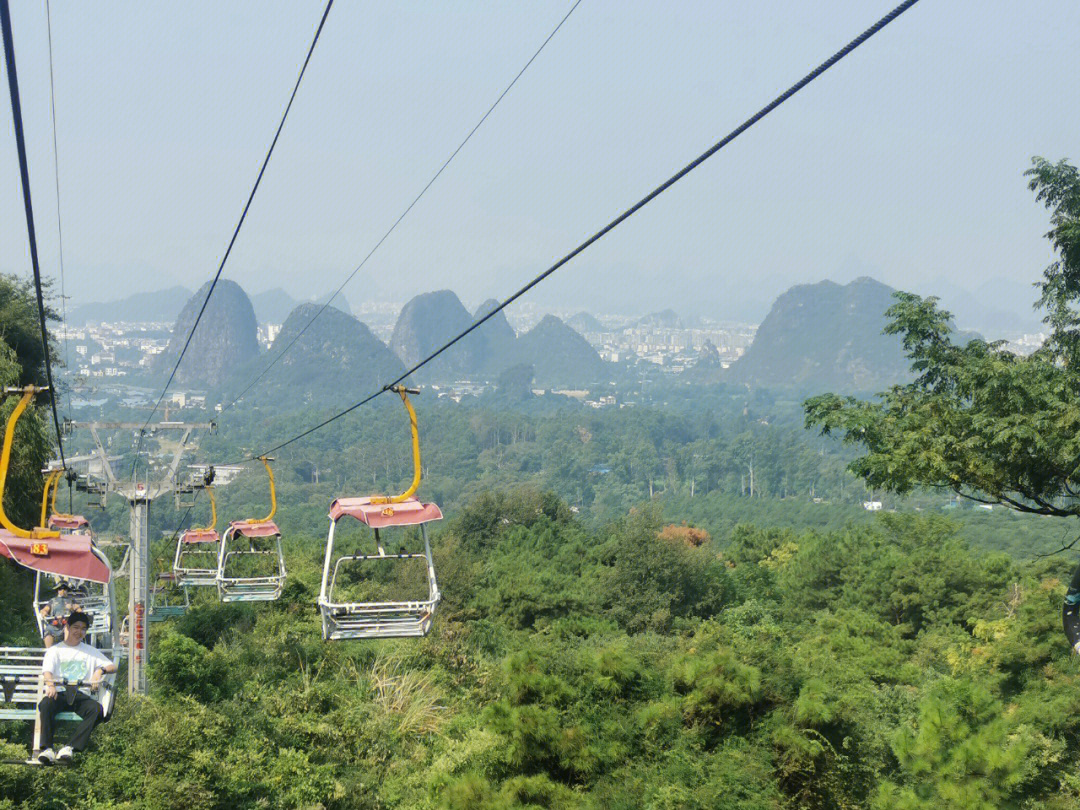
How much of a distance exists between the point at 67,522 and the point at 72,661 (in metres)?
5.42

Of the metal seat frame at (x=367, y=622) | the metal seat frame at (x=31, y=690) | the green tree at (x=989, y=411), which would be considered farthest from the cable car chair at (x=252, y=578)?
the green tree at (x=989, y=411)

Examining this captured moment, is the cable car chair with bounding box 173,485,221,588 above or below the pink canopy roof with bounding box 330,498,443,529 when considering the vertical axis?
below

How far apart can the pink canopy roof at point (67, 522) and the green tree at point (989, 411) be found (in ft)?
25.7

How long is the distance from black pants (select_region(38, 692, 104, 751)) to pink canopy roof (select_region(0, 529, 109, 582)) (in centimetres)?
83

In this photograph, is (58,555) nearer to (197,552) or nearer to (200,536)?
(197,552)

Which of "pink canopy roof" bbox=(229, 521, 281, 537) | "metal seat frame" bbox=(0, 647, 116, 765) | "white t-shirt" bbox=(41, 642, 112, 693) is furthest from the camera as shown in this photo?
"pink canopy roof" bbox=(229, 521, 281, 537)

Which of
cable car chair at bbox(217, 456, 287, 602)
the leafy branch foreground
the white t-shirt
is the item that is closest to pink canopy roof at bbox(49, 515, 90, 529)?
cable car chair at bbox(217, 456, 287, 602)

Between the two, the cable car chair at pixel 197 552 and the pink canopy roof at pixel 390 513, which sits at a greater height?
the pink canopy roof at pixel 390 513

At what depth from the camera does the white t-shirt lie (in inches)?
265

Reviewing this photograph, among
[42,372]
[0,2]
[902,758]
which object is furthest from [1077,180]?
[42,372]

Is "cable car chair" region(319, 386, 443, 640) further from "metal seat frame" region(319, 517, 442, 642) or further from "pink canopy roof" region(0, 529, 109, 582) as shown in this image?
"pink canopy roof" region(0, 529, 109, 582)

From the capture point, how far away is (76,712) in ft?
22.4

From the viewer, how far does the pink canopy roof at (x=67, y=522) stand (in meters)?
11.5

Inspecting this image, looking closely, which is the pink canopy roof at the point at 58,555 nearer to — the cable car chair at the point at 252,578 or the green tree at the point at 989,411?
the cable car chair at the point at 252,578
